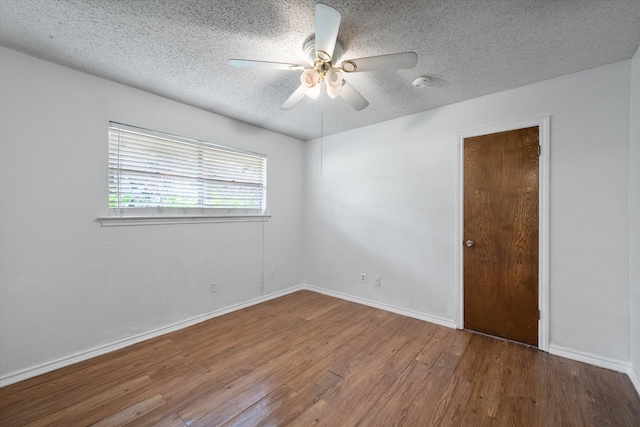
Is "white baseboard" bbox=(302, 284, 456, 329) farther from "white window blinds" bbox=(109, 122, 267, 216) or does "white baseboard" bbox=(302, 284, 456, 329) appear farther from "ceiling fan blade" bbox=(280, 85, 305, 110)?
"ceiling fan blade" bbox=(280, 85, 305, 110)

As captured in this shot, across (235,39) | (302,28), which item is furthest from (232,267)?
(302,28)

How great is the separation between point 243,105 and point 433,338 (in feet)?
10.2

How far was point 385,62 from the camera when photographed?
5.22 feet

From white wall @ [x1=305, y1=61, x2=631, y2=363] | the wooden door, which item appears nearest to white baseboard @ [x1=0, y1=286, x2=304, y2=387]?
white wall @ [x1=305, y1=61, x2=631, y2=363]

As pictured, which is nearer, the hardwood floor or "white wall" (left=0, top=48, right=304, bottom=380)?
the hardwood floor

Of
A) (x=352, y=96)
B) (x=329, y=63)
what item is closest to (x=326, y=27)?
(x=329, y=63)

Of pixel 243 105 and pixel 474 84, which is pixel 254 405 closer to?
pixel 243 105

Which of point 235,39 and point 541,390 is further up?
point 235,39

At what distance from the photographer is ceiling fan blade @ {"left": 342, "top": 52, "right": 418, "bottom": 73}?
60.3 inches

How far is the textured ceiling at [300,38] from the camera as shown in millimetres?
1485

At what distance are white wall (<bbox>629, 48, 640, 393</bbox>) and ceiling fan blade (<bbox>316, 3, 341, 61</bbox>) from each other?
219 centimetres

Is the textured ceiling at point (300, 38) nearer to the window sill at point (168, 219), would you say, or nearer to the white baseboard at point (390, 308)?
the window sill at point (168, 219)

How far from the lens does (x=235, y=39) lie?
1752mm

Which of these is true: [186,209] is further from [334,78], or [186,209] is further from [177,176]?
[334,78]
